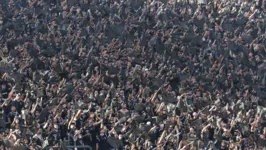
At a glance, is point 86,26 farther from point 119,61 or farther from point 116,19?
point 119,61

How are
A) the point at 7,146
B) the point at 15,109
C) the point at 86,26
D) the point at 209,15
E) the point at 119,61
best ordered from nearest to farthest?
the point at 7,146 < the point at 15,109 < the point at 119,61 < the point at 86,26 < the point at 209,15

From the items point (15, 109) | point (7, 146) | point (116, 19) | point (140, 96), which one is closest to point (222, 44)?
point (116, 19)

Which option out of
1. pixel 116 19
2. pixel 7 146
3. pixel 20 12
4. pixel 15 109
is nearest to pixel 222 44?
pixel 116 19

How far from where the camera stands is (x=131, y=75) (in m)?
16.8

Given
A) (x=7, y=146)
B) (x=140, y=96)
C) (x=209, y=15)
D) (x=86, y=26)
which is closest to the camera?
(x=7, y=146)

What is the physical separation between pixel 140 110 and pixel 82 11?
6.89 metres

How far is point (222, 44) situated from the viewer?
65.8ft

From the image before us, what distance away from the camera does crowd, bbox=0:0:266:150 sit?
14328 mm

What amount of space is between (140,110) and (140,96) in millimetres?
867

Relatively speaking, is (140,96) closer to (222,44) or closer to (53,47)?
(53,47)

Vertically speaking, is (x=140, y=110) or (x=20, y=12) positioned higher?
(x=20, y=12)

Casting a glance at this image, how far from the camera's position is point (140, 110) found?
15219 millimetres

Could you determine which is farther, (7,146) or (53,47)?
(53,47)

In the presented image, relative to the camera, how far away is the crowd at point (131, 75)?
47.0 feet
